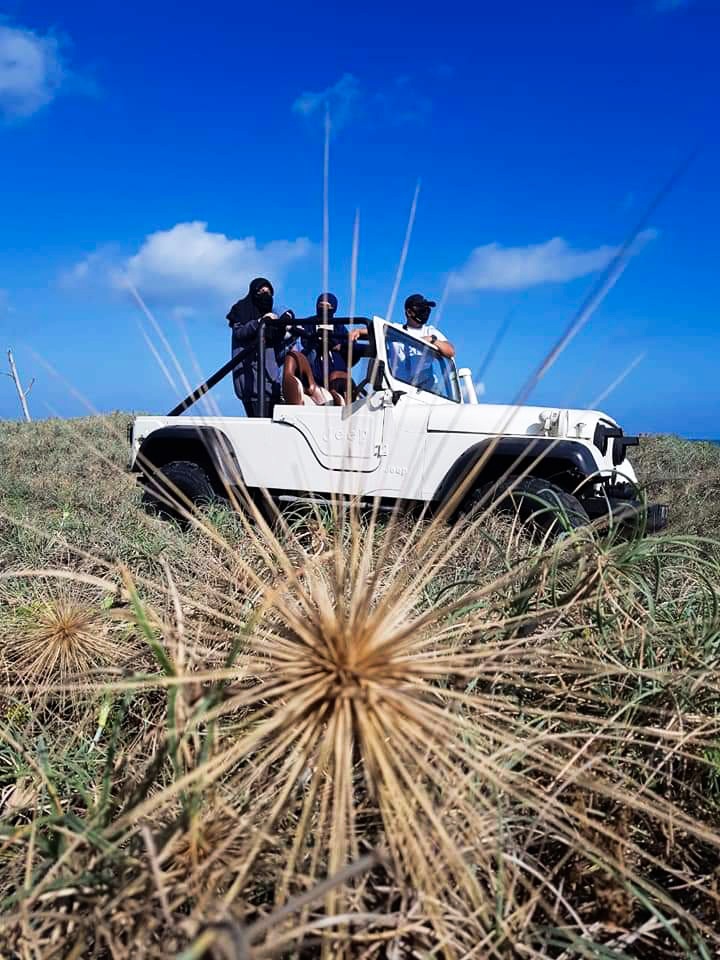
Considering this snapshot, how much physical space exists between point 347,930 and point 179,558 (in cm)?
199

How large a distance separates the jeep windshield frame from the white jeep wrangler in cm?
1

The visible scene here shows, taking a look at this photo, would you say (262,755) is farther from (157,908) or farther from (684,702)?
(684,702)

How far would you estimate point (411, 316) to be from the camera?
5707 mm

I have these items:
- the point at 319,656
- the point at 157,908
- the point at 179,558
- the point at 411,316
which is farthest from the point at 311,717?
the point at 411,316

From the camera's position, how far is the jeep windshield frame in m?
5.27

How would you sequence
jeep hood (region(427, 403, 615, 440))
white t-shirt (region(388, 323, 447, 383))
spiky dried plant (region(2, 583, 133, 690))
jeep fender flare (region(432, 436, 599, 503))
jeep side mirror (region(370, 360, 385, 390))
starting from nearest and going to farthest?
spiky dried plant (region(2, 583, 133, 690))
jeep fender flare (region(432, 436, 599, 503))
jeep hood (region(427, 403, 615, 440))
jeep side mirror (region(370, 360, 385, 390))
white t-shirt (region(388, 323, 447, 383))

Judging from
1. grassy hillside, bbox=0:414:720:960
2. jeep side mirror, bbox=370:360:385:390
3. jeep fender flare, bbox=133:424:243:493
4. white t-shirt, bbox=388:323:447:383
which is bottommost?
grassy hillside, bbox=0:414:720:960

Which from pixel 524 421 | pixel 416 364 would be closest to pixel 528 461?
pixel 524 421

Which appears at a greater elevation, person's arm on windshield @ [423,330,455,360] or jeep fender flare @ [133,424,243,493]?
person's arm on windshield @ [423,330,455,360]

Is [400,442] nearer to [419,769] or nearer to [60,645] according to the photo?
[60,645]

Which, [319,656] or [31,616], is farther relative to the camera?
[31,616]

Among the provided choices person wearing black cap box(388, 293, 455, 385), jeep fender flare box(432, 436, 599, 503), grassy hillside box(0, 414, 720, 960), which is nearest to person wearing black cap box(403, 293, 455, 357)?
person wearing black cap box(388, 293, 455, 385)

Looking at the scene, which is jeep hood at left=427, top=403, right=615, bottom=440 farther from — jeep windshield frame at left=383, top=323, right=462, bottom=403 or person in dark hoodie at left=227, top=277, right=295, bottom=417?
person in dark hoodie at left=227, top=277, right=295, bottom=417

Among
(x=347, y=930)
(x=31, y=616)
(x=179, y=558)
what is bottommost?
(x=347, y=930)
